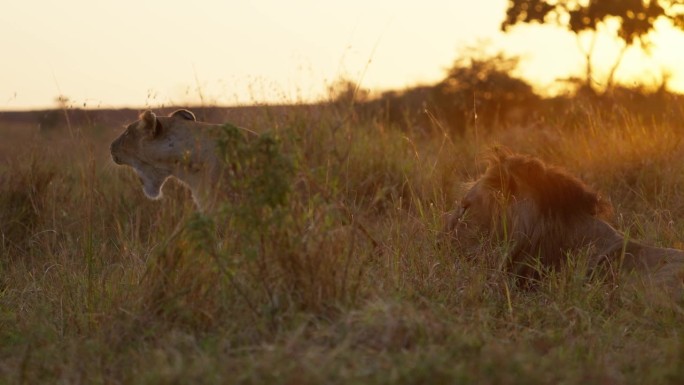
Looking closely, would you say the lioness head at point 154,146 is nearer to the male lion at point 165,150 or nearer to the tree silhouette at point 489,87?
the male lion at point 165,150

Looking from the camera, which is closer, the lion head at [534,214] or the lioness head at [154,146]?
the lion head at [534,214]

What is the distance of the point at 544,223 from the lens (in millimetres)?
5445

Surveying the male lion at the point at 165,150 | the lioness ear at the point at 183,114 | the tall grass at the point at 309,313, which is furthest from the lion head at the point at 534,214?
the lioness ear at the point at 183,114

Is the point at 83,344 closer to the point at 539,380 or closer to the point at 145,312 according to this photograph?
the point at 145,312

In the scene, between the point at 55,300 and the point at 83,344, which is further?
the point at 55,300

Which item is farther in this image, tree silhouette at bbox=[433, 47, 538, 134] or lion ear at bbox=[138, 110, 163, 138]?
tree silhouette at bbox=[433, 47, 538, 134]

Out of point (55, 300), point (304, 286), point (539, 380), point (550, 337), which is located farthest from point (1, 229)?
point (539, 380)

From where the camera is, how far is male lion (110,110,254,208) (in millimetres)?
6117

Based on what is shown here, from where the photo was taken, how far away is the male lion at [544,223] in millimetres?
5418

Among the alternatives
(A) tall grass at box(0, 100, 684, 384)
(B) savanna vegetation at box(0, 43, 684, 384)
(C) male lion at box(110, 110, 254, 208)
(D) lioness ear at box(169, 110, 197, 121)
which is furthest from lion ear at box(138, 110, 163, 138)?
(A) tall grass at box(0, 100, 684, 384)

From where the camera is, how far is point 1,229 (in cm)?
720

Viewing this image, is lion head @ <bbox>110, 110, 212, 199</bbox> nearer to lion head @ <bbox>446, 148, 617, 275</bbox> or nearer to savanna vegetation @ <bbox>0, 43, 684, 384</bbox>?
savanna vegetation @ <bbox>0, 43, 684, 384</bbox>

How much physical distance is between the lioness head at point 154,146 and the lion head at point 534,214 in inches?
77.6

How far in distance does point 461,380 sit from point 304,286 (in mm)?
1009
